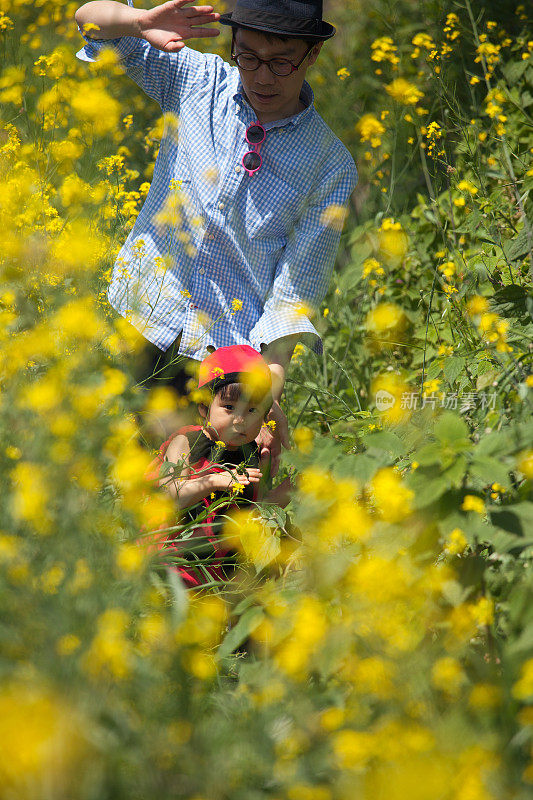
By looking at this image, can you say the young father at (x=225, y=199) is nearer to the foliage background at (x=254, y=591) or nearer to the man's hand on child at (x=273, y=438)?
the man's hand on child at (x=273, y=438)

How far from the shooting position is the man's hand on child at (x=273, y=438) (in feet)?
6.49

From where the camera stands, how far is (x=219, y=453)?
1.72 m

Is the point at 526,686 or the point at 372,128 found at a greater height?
the point at 526,686

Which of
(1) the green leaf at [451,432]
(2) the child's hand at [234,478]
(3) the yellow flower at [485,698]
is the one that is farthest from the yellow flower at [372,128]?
(3) the yellow flower at [485,698]

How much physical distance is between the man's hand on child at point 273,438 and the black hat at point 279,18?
37.2 inches

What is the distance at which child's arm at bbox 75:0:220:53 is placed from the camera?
2.06 meters

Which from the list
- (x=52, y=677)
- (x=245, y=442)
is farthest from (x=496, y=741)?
(x=245, y=442)

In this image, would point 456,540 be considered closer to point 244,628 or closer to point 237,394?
point 244,628

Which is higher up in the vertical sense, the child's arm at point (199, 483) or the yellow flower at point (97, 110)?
the yellow flower at point (97, 110)

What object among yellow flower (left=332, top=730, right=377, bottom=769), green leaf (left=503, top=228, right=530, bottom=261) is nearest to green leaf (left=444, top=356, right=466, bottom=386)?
green leaf (left=503, top=228, right=530, bottom=261)

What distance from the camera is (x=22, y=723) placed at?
79 centimetres

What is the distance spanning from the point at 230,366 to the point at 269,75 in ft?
2.54

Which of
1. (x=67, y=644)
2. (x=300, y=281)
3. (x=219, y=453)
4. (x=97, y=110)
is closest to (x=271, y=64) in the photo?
(x=97, y=110)

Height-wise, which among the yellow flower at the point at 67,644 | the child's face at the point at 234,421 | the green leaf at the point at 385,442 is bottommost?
the child's face at the point at 234,421
